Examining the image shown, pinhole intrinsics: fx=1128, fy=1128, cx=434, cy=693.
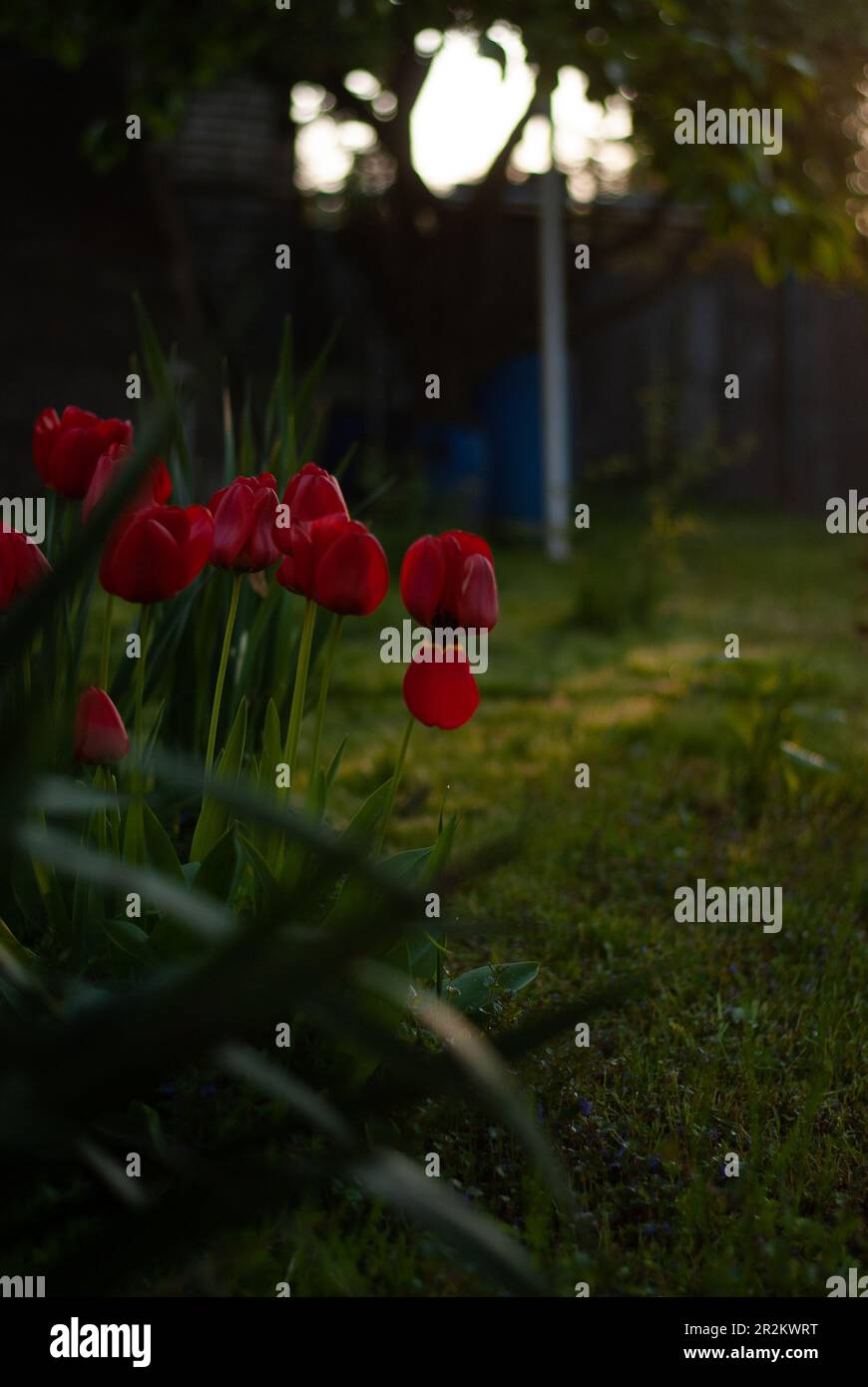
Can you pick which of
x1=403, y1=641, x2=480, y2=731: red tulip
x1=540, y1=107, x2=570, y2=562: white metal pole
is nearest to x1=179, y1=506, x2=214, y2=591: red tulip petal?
x1=403, y1=641, x2=480, y2=731: red tulip

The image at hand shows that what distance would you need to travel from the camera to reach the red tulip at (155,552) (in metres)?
1.13

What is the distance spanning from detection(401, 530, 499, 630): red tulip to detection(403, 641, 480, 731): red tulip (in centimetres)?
4

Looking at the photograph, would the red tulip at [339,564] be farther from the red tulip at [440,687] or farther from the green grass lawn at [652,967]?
the green grass lawn at [652,967]

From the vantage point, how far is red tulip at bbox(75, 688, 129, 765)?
121 centimetres

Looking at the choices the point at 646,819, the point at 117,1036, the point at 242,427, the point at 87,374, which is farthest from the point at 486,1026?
the point at 87,374

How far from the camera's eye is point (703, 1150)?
1325 millimetres

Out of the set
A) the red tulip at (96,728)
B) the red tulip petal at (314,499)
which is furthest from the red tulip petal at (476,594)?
the red tulip at (96,728)

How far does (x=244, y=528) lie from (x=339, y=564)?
0.50 feet

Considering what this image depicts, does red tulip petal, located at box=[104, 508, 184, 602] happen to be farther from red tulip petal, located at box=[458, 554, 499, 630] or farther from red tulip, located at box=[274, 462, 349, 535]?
red tulip petal, located at box=[458, 554, 499, 630]

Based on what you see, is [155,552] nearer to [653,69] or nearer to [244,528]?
[244,528]

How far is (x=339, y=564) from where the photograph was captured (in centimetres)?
117

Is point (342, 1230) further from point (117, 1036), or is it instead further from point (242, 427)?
point (242, 427)

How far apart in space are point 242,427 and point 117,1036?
4.16 ft

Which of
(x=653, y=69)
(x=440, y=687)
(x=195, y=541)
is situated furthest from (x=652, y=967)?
(x=653, y=69)
